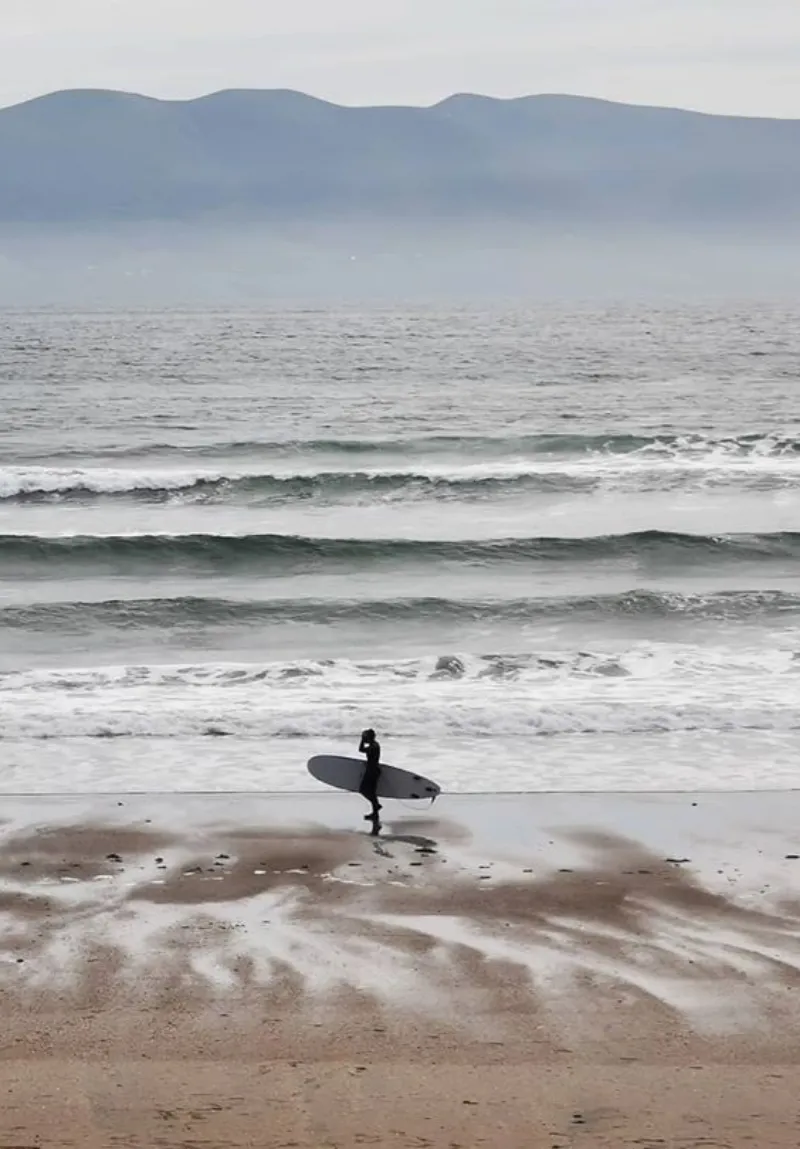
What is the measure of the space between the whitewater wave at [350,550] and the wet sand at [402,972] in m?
17.2

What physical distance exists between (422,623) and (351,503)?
42.9ft

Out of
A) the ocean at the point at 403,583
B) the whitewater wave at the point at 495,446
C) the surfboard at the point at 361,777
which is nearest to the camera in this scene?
the surfboard at the point at 361,777

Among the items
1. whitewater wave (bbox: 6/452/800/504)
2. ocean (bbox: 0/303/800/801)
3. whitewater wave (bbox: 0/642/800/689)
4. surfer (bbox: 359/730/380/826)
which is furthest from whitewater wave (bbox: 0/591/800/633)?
surfer (bbox: 359/730/380/826)

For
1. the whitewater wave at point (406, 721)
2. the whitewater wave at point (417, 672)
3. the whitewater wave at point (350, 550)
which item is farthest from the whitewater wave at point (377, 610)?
the whitewater wave at point (406, 721)

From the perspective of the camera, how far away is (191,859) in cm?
1638

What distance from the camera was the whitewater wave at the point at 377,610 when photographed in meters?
29.9

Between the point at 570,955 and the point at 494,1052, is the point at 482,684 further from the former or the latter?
the point at 494,1052

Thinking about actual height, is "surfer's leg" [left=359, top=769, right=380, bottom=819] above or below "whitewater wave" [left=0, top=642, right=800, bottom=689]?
above

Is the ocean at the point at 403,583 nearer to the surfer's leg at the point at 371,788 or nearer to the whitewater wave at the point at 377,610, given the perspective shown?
the whitewater wave at the point at 377,610

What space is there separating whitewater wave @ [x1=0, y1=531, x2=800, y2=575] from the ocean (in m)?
0.09

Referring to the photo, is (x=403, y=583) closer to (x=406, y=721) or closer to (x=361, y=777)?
(x=406, y=721)

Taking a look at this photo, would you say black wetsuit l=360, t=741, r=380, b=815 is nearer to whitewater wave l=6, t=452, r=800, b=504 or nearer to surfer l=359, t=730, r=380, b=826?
surfer l=359, t=730, r=380, b=826

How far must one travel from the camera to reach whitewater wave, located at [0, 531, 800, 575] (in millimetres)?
35469

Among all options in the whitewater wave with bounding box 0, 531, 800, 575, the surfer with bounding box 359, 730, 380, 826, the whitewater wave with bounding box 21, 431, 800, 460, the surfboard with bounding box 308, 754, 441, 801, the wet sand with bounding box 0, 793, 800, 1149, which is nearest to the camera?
the wet sand with bounding box 0, 793, 800, 1149
